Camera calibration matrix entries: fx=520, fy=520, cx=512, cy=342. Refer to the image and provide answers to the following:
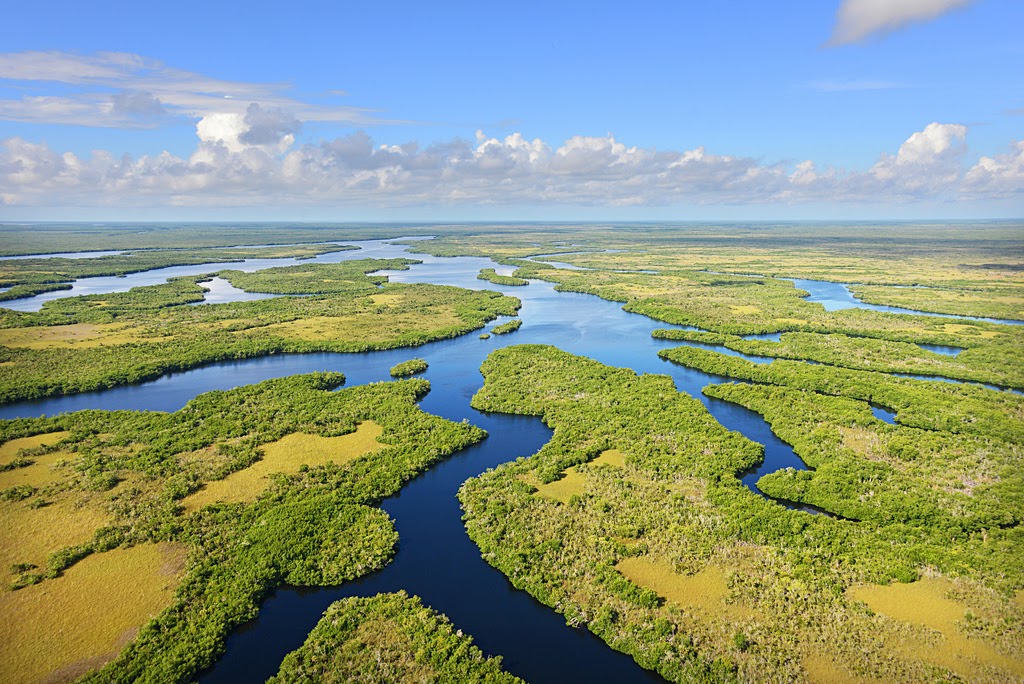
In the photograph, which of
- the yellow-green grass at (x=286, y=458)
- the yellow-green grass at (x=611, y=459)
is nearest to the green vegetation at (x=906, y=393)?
the yellow-green grass at (x=611, y=459)

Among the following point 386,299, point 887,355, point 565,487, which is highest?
point 386,299

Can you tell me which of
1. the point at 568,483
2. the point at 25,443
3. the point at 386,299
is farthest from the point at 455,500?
the point at 386,299

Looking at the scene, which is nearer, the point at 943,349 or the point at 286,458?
the point at 286,458

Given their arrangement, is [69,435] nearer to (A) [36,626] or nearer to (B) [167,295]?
(A) [36,626]

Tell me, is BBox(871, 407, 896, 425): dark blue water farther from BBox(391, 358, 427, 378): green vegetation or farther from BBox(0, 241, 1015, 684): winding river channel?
BBox(391, 358, 427, 378): green vegetation

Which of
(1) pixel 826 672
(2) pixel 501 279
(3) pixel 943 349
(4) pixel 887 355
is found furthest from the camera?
(2) pixel 501 279

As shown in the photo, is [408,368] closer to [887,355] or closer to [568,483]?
[568,483]

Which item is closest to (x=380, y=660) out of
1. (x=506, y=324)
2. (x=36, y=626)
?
(x=36, y=626)
